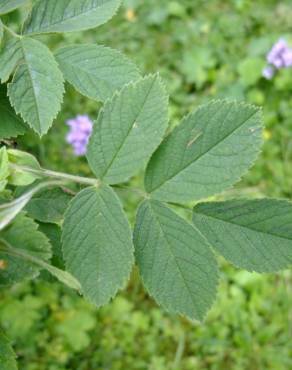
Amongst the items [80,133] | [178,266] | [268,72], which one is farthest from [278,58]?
[178,266]

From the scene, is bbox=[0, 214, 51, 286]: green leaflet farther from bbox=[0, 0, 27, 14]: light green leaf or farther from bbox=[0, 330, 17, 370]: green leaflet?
bbox=[0, 0, 27, 14]: light green leaf

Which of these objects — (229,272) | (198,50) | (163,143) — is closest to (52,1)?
(163,143)

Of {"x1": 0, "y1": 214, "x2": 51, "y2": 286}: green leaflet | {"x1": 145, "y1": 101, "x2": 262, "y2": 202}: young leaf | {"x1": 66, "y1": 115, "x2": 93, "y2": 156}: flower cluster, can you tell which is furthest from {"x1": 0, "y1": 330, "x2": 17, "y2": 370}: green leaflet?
{"x1": 66, "y1": 115, "x2": 93, "y2": 156}: flower cluster

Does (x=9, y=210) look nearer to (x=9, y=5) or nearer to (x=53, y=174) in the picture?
(x=53, y=174)

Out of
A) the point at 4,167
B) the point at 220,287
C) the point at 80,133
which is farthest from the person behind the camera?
the point at 220,287

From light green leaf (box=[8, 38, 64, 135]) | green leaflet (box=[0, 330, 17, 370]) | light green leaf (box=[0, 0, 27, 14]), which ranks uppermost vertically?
light green leaf (box=[0, 0, 27, 14])

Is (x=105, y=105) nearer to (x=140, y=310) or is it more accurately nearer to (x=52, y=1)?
(x=52, y=1)

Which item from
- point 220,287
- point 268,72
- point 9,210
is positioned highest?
point 9,210
